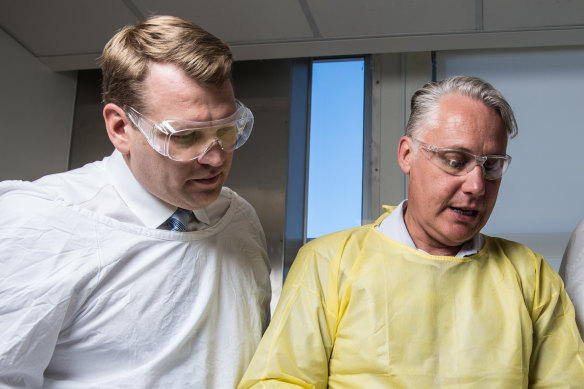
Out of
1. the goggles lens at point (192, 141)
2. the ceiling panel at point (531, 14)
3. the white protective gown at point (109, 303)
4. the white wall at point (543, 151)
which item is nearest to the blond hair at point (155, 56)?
the goggles lens at point (192, 141)

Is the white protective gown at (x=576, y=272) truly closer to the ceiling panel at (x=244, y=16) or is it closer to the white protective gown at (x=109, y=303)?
the white protective gown at (x=109, y=303)

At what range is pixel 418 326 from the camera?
4.68 feet

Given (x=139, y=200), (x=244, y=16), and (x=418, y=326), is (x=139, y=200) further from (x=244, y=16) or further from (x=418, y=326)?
(x=244, y=16)

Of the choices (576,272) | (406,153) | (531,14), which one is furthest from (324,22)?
(576,272)

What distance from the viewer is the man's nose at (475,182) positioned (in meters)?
1.44

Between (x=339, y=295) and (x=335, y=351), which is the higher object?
(x=339, y=295)

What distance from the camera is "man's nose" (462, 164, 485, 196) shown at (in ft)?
4.71

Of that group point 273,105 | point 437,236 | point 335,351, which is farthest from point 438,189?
point 273,105

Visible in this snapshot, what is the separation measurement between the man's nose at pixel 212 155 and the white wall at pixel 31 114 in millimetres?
1812

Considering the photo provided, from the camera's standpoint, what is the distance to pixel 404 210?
1.69 metres

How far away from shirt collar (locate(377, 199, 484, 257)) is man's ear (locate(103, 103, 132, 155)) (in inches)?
27.5

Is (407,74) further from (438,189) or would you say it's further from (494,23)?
(438,189)

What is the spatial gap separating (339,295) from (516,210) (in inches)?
65.2

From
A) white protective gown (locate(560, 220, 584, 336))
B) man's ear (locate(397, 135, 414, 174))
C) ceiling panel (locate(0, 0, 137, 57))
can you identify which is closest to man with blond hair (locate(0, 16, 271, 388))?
man's ear (locate(397, 135, 414, 174))
